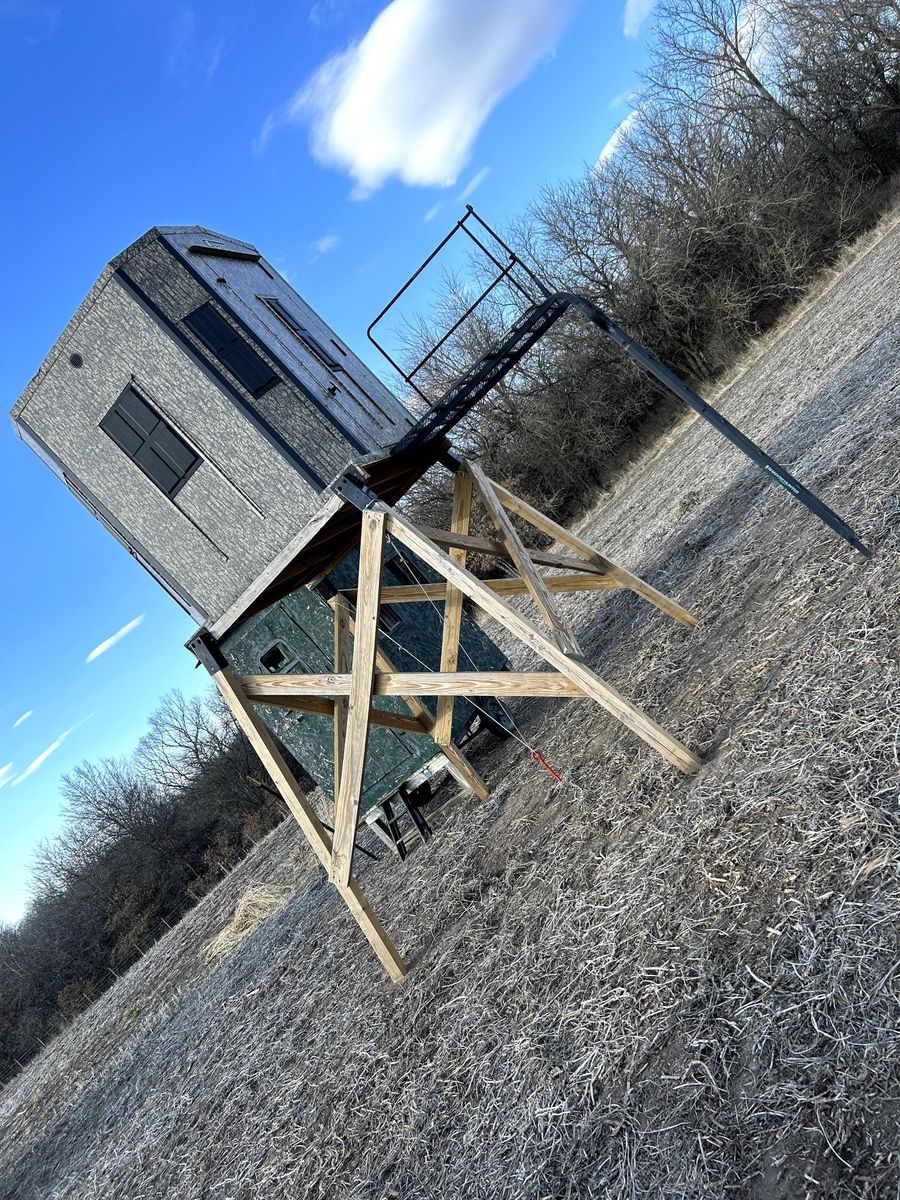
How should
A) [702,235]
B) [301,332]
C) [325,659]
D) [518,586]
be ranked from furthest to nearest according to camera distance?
Result: [702,235]
[325,659]
[518,586]
[301,332]

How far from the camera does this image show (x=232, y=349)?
782 centimetres

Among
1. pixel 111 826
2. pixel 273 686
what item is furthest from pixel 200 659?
pixel 111 826

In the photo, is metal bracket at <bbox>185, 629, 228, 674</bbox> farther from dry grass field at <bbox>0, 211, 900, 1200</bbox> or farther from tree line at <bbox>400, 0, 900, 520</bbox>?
tree line at <bbox>400, 0, 900, 520</bbox>

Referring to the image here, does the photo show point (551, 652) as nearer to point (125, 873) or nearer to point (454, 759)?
point (454, 759)

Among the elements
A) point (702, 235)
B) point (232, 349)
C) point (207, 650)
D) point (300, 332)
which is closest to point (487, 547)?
point (207, 650)

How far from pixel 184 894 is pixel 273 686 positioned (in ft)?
108

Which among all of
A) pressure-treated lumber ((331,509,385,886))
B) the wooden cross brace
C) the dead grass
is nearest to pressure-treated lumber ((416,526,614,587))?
the wooden cross brace

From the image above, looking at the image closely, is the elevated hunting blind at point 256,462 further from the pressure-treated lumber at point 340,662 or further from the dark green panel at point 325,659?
the dark green panel at point 325,659

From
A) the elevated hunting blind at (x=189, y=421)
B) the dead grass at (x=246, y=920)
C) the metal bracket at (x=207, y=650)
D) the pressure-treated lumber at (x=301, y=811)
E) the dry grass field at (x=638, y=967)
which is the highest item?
the elevated hunting blind at (x=189, y=421)

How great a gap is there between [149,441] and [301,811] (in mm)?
3594

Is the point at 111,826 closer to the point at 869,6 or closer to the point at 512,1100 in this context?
the point at 512,1100

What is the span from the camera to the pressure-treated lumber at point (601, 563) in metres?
9.24

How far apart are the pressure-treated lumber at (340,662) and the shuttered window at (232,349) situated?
2942 millimetres

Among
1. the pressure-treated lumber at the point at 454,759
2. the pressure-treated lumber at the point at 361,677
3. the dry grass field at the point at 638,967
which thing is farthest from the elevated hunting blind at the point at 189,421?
the dry grass field at the point at 638,967
